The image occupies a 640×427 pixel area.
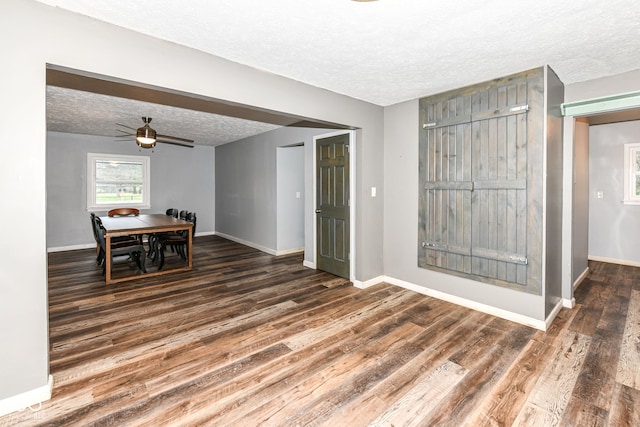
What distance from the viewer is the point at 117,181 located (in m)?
6.96

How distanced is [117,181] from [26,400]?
20.2 feet

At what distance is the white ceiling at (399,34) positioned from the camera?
1885mm

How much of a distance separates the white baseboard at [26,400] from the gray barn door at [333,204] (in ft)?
10.6

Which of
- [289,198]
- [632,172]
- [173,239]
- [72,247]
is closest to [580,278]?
[632,172]

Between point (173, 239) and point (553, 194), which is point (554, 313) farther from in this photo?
point (173, 239)

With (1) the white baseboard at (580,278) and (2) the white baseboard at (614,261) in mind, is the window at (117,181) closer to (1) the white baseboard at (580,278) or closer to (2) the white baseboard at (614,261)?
(1) the white baseboard at (580,278)

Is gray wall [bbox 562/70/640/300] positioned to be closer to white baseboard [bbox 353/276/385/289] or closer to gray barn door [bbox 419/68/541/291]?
gray barn door [bbox 419/68/541/291]

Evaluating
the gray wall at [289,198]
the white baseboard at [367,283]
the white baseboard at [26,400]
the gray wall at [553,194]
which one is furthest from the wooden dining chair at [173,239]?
the gray wall at [553,194]

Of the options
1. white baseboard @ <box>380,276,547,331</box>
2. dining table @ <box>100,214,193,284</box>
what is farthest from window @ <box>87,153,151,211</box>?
white baseboard @ <box>380,276,547,331</box>

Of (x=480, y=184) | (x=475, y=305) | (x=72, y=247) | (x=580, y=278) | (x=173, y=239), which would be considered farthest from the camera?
(x=72, y=247)

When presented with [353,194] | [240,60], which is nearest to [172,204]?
[353,194]

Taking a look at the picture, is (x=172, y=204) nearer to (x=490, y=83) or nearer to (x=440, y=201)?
(x=440, y=201)

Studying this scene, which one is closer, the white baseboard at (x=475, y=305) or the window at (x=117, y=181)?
the white baseboard at (x=475, y=305)

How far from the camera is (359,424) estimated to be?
5.64 ft
